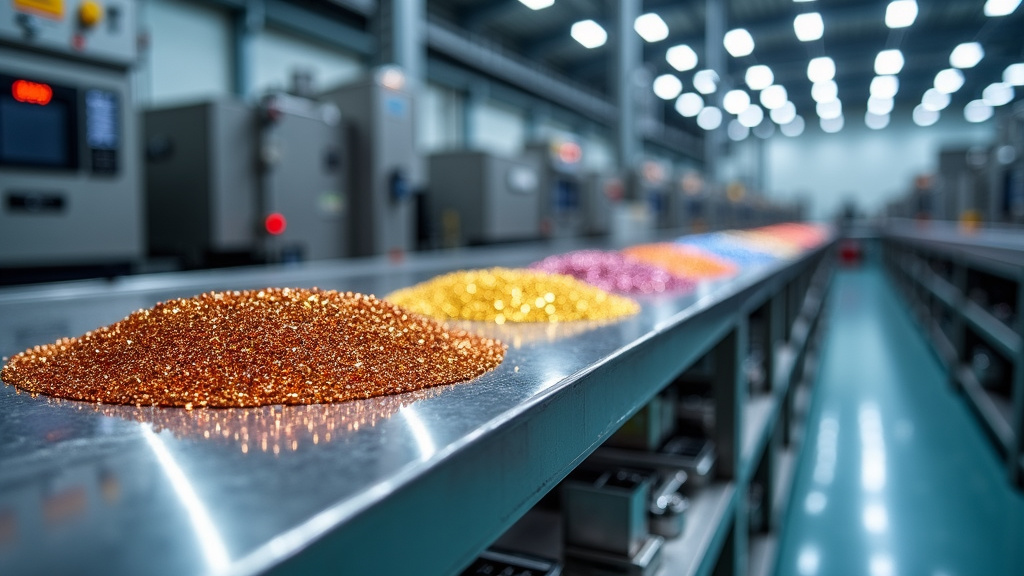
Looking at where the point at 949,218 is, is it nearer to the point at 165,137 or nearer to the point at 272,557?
the point at 165,137

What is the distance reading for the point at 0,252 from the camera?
5.63 feet

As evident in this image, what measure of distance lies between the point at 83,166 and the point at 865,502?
105 inches

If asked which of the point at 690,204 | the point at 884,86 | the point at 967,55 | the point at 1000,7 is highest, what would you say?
the point at 884,86

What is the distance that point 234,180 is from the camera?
2354 mm

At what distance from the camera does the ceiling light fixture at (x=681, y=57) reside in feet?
31.5

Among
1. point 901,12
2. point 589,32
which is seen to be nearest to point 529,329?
point 589,32

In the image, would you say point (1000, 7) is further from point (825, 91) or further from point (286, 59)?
point (825, 91)

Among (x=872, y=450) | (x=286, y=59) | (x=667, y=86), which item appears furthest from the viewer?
(x=667, y=86)

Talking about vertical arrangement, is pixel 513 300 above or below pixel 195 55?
below

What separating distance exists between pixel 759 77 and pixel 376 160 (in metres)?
10.9

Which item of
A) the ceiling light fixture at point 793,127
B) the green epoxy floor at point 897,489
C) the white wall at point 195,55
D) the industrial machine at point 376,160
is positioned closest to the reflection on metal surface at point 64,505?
the green epoxy floor at point 897,489

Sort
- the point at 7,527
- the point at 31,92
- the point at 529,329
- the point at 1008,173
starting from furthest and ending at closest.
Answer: the point at 1008,173 → the point at 31,92 → the point at 529,329 → the point at 7,527

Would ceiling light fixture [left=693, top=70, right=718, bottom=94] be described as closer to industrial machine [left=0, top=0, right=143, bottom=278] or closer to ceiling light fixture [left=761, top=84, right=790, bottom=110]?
ceiling light fixture [left=761, top=84, right=790, bottom=110]

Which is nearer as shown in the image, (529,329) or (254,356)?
(254,356)
